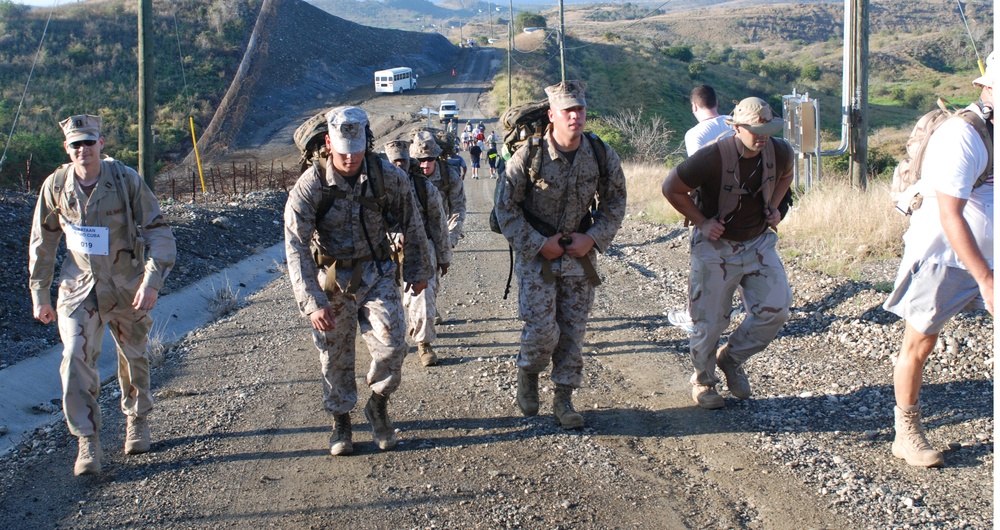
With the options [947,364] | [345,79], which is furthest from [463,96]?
[947,364]

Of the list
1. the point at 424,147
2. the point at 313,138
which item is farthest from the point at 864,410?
the point at 424,147

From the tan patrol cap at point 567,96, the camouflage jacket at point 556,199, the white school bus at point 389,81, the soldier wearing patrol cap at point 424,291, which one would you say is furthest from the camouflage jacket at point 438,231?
the white school bus at point 389,81

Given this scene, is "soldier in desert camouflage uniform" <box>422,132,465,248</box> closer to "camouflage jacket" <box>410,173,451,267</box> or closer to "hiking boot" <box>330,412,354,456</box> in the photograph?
"camouflage jacket" <box>410,173,451,267</box>

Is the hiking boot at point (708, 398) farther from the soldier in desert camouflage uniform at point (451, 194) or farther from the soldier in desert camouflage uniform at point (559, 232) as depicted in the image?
the soldier in desert camouflage uniform at point (451, 194)

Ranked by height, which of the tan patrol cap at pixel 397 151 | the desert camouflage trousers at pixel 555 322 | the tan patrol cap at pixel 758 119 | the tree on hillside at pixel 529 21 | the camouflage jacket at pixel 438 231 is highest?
the tree on hillside at pixel 529 21

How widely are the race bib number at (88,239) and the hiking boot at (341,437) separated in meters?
1.67

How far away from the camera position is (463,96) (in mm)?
61188

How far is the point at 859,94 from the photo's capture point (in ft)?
39.3

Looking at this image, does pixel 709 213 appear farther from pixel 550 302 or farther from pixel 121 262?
pixel 121 262

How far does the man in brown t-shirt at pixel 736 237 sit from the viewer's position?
544 cm

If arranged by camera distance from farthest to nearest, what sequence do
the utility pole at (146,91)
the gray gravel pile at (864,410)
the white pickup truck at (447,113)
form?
the white pickup truck at (447,113) < the utility pole at (146,91) < the gray gravel pile at (864,410)

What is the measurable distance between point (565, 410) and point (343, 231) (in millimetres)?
1754

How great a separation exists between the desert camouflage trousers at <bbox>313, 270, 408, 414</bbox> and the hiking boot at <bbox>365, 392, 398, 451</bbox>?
9 centimetres

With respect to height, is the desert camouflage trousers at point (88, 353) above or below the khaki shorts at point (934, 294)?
below
